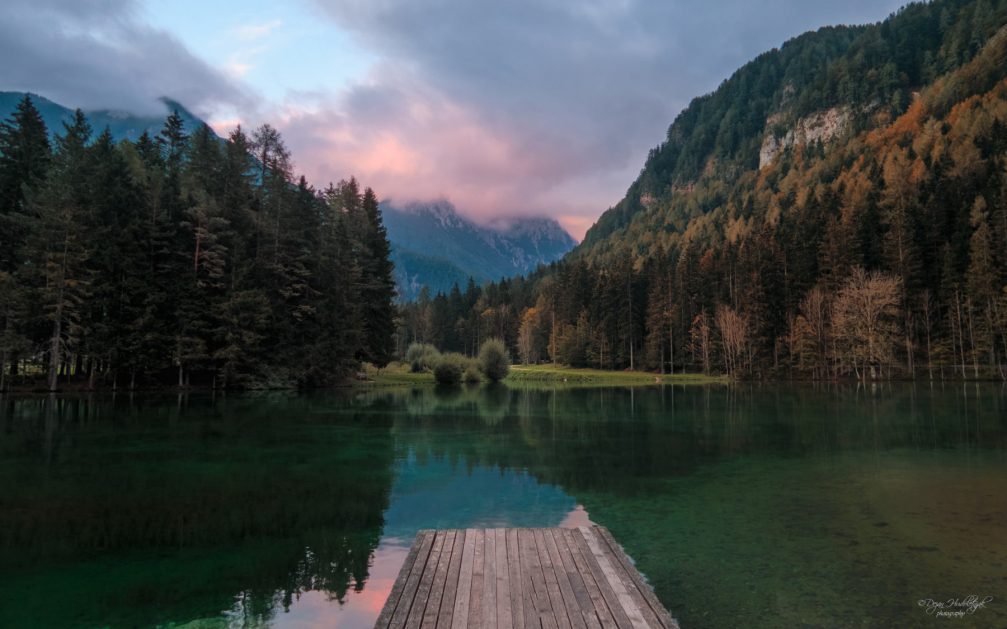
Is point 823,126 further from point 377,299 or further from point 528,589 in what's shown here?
point 528,589

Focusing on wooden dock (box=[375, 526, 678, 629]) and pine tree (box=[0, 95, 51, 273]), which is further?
pine tree (box=[0, 95, 51, 273])

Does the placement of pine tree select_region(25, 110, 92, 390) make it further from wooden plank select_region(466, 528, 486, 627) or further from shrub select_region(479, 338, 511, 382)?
wooden plank select_region(466, 528, 486, 627)

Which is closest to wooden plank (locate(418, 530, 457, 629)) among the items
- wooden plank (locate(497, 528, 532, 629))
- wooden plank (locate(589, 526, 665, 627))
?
wooden plank (locate(497, 528, 532, 629))

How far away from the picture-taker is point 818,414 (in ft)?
111

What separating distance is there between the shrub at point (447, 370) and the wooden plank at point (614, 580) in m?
64.7

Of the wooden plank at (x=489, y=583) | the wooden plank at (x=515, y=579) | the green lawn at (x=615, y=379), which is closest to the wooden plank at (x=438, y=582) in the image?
the wooden plank at (x=489, y=583)

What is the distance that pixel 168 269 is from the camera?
51.7m

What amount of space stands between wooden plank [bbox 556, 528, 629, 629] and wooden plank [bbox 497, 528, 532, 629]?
724 mm

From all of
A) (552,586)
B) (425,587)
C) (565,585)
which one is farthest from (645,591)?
(425,587)

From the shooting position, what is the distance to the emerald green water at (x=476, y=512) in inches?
318

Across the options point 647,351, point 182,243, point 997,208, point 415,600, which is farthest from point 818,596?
point 647,351

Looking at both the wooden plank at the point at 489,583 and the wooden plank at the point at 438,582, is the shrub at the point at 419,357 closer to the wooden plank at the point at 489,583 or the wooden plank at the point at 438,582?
the wooden plank at the point at 438,582

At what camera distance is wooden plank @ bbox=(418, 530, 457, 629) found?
5656 mm
